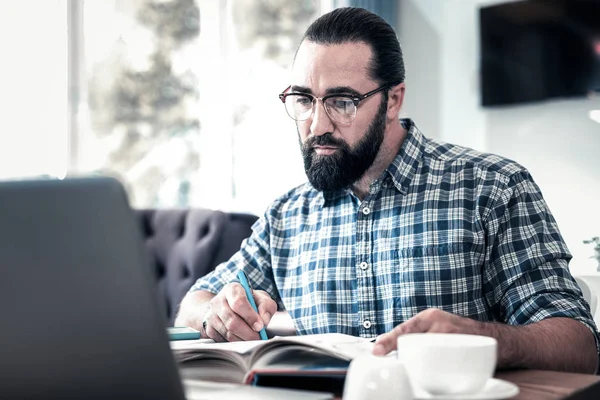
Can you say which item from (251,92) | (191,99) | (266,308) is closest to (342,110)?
(266,308)

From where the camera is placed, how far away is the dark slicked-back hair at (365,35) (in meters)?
1.63

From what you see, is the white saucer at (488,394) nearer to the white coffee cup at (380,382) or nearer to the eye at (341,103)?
the white coffee cup at (380,382)

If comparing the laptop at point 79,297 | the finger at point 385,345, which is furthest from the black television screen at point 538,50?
the laptop at point 79,297

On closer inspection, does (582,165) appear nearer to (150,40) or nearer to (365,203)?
(150,40)

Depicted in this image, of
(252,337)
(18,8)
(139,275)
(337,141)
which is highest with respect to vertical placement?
(18,8)

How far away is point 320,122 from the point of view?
1.58 metres

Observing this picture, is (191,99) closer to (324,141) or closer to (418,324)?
(324,141)

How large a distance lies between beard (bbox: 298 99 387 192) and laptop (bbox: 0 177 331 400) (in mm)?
997

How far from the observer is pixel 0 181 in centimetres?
62

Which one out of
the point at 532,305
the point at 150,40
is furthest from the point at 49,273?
the point at 150,40

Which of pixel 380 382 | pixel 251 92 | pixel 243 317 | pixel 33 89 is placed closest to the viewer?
pixel 380 382

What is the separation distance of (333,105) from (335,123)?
0.04 m

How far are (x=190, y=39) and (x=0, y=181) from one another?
3.63m

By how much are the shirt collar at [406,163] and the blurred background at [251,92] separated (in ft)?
6.72
